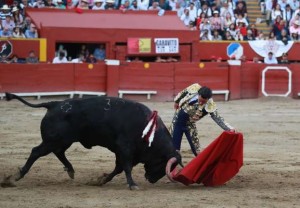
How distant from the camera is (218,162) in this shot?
9469 mm

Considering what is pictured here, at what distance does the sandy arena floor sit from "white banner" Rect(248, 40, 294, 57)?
6779 mm

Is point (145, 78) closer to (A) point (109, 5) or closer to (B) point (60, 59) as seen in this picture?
(B) point (60, 59)

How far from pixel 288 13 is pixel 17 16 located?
7303 millimetres

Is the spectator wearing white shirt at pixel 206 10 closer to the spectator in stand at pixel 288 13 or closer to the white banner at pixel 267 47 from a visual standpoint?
the white banner at pixel 267 47

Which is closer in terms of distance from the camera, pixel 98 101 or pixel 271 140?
pixel 98 101

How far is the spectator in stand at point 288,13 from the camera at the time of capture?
23375 mm

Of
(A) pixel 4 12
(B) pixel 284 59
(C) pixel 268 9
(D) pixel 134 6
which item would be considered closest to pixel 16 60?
(A) pixel 4 12

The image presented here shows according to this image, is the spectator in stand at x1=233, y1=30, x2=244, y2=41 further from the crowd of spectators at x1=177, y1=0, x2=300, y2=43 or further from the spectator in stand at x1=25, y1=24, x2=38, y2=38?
the spectator in stand at x1=25, y1=24, x2=38, y2=38

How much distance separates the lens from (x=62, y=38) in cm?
2148

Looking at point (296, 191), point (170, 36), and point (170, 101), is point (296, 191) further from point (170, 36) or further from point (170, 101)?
point (170, 36)

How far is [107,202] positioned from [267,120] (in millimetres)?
8875

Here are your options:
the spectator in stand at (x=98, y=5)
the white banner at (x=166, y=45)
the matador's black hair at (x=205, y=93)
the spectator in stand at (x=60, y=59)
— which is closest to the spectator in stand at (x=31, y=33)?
the spectator in stand at (x=60, y=59)

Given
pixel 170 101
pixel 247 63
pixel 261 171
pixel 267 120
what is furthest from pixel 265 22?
pixel 261 171

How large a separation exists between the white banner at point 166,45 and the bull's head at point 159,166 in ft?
43.0
